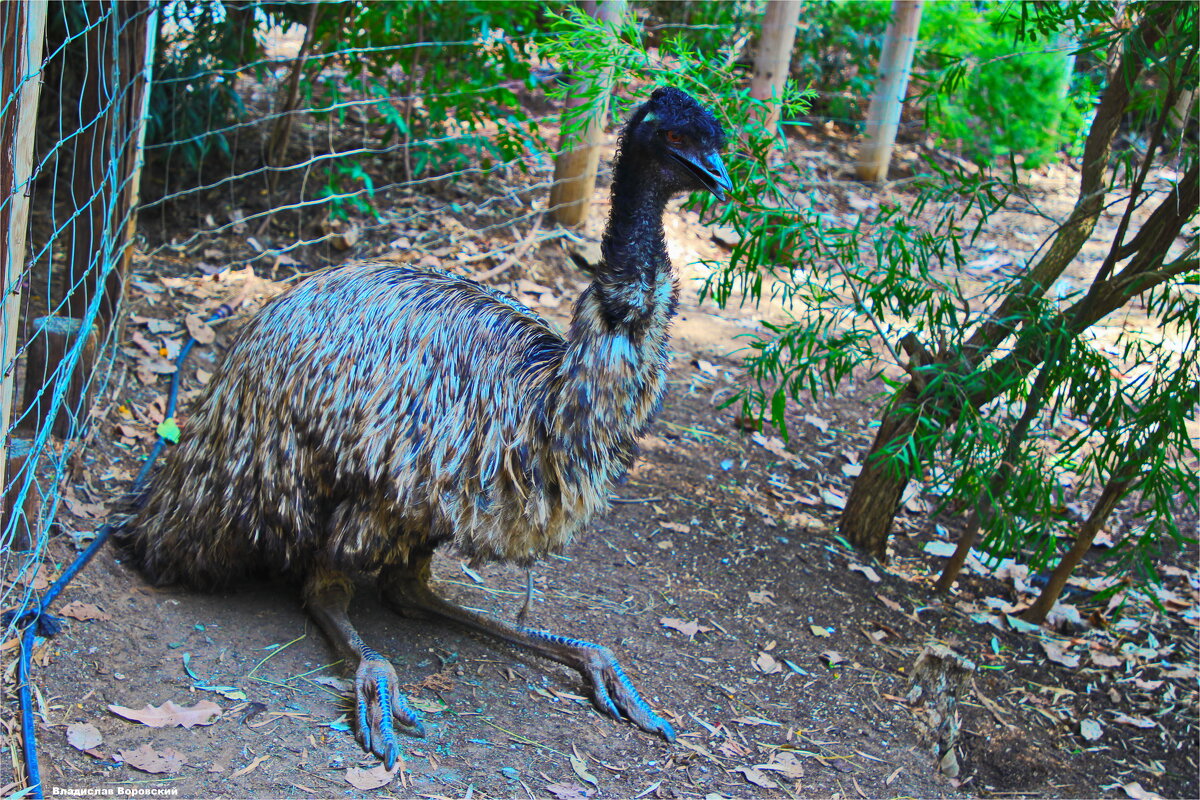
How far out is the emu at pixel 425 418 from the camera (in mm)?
3074

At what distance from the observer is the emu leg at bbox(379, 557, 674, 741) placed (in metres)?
3.46

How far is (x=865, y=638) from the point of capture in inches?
171

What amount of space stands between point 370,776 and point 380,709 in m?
0.24

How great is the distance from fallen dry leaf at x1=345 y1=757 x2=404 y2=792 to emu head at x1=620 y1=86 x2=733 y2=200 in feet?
5.96

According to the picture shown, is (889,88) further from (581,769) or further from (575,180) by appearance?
(581,769)

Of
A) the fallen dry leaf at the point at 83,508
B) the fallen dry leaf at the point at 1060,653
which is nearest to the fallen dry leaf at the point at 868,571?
the fallen dry leaf at the point at 1060,653

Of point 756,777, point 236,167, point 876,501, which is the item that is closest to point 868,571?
point 876,501

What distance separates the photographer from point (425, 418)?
10.3 feet

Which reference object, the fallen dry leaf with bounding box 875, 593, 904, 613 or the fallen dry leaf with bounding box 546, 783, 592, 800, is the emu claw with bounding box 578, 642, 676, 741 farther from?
the fallen dry leaf with bounding box 875, 593, 904, 613

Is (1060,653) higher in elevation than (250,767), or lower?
lower

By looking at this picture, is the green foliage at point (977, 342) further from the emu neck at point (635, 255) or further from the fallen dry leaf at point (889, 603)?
the emu neck at point (635, 255)

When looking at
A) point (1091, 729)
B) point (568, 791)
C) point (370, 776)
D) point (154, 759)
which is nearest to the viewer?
point (154, 759)

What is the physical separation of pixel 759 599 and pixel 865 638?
1.48ft

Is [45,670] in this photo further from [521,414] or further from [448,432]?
[521,414]
